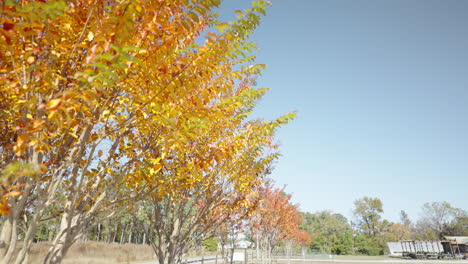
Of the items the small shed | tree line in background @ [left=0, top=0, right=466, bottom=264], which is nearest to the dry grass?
tree line in background @ [left=0, top=0, right=466, bottom=264]

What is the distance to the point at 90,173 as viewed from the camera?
3398mm

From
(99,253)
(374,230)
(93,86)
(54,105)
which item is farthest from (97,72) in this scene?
(374,230)

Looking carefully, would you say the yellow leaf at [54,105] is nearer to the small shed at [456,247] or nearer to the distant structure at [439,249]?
the distant structure at [439,249]

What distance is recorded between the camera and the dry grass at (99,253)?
20.2 meters

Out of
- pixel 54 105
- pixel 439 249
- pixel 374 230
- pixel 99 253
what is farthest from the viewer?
pixel 374 230

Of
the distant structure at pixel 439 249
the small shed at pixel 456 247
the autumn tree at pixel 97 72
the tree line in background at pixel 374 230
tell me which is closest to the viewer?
the autumn tree at pixel 97 72

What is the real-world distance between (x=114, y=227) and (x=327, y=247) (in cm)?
4822

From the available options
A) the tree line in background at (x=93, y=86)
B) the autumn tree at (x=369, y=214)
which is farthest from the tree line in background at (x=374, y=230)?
the tree line in background at (x=93, y=86)

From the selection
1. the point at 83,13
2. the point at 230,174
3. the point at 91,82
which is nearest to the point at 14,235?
the point at 91,82

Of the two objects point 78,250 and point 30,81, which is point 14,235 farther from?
point 78,250

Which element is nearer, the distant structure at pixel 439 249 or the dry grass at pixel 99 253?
the dry grass at pixel 99 253

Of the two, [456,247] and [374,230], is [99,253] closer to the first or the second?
[456,247]

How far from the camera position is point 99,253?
26.0 meters

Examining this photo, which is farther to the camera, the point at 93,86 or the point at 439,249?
the point at 439,249
